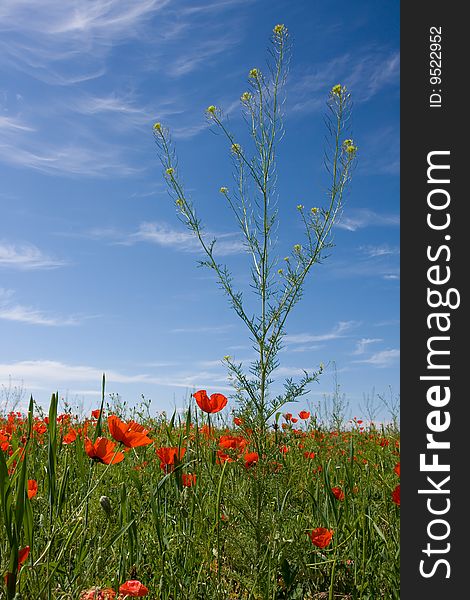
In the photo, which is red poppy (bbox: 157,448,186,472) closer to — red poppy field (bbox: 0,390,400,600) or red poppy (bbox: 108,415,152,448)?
red poppy field (bbox: 0,390,400,600)

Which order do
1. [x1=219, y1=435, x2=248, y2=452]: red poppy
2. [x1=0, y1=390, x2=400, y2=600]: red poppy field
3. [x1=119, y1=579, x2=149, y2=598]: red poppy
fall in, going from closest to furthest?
1. [x1=119, y1=579, x2=149, y2=598]: red poppy
2. [x1=0, y1=390, x2=400, y2=600]: red poppy field
3. [x1=219, y1=435, x2=248, y2=452]: red poppy

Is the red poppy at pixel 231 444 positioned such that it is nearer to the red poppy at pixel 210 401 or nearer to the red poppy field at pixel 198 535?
the red poppy field at pixel 198 535

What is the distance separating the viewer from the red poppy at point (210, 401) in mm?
2595

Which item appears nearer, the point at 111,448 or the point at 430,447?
the point at 430,447

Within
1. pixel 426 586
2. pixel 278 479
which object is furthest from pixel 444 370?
pixel 278 479

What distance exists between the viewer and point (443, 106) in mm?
2133

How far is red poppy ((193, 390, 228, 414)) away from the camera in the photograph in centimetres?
260

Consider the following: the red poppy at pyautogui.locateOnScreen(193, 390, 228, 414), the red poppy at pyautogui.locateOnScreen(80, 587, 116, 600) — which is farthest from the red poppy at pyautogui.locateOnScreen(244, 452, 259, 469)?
the red poppy at pyautogui.locateOnScreen(80, 587, 116, 600)

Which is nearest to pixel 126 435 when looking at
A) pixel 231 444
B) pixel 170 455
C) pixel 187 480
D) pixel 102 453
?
pixel 102 453

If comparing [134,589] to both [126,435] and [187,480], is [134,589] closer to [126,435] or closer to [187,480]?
[126,435]

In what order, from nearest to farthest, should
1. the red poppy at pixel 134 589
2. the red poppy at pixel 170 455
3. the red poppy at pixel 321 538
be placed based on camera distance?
1. the red poppy at pixel 134 589
2. the red poppy at pixel 321 538
3. the red poppy at pixel 170 455

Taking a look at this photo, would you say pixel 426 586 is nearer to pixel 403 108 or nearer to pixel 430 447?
pixel 430 447

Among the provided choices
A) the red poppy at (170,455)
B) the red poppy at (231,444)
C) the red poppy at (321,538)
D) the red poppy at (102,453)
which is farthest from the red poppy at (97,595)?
the red poppy at (231,444)

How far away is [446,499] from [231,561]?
1.14 meters
